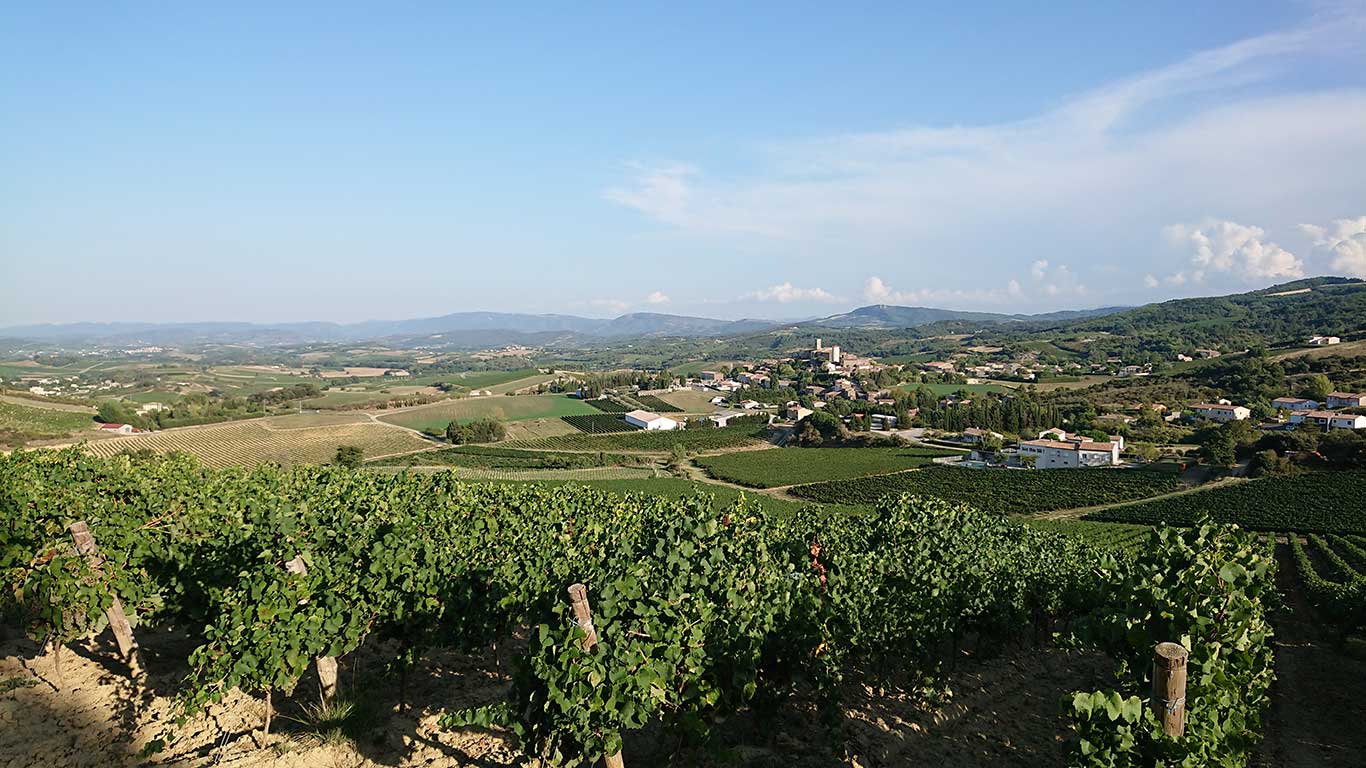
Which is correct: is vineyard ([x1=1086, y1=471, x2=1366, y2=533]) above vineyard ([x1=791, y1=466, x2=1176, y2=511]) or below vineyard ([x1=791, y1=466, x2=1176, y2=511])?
above

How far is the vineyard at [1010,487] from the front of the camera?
4822 centimetres

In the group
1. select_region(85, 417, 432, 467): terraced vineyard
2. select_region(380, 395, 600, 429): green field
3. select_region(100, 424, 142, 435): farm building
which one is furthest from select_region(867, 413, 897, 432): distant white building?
select_region(100, 424, 142, 435): farm building

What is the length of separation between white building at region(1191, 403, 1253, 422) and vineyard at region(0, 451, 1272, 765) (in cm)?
8361

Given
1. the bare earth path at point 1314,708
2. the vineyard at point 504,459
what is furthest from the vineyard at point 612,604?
the vineyard at point 504,459

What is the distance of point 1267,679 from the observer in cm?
727

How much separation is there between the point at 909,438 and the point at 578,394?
6536 cm

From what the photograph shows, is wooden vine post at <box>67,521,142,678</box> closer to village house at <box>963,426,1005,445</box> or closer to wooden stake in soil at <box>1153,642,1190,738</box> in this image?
wooden stake in soil at <box>1153,642,1190,738</box>

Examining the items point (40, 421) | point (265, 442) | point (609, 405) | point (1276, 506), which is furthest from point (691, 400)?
point (40, 421)

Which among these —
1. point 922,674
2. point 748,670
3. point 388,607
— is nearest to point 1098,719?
point 748,670

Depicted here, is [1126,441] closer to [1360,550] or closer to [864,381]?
[1360,550]

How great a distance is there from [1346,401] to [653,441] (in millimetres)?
80812

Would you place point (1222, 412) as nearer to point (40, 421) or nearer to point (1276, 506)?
point (1276, 506)

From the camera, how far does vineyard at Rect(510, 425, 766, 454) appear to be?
76.9 m

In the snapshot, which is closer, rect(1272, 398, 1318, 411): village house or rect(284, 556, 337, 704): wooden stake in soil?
rect(284, 556, 337, 704): wooden stake in soil
